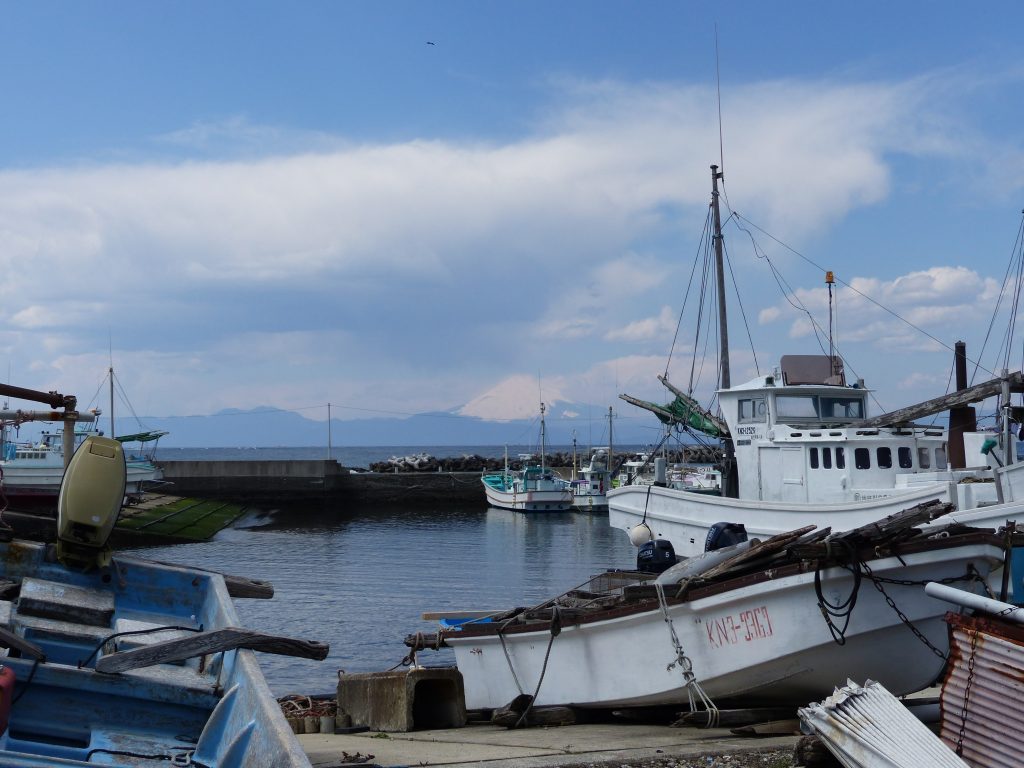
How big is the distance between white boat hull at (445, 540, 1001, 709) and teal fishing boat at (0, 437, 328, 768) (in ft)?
13.1

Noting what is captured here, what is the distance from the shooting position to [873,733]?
7168 millimetres

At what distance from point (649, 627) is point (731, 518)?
11.6m

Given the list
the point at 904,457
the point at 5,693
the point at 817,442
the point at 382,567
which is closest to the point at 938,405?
the point at 904,457

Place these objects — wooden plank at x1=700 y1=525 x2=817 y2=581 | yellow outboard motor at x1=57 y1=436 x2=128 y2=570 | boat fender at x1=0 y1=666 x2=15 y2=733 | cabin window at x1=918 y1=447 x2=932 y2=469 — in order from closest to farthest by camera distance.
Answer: boat fender at x1=0 y1=666 x2=15 y2=733 < yellow outboard motor at x1=57 y1=436 x2=128 y2=570 < wooden plank at x1=700 y1=525 x2=817 y2=581 < cabin window at x1=918 y1=447 x2=932 y2=469

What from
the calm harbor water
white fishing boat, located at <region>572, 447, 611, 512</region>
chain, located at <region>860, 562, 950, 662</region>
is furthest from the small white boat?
chain, located at <region>860, 562, 950, 662</region>

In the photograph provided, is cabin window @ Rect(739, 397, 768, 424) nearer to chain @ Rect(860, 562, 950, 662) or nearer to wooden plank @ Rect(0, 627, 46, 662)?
chain @ Rect(860, 562, 950, 662)

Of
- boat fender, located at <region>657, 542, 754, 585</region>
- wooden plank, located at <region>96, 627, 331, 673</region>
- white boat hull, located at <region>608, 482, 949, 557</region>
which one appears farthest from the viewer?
white boat hull, located at <region>608, 482, 949, 557</region>

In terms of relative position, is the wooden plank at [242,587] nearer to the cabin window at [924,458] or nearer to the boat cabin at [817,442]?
the boat cabin at [817,442]

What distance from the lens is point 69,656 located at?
830 cm

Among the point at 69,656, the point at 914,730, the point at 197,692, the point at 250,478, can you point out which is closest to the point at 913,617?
the point at 914,730

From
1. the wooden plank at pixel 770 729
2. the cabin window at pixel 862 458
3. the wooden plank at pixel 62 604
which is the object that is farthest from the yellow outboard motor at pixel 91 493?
the cabin window at pixel 862 458

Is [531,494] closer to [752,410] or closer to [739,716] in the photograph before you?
[752,410]

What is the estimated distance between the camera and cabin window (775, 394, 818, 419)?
2228 centimetres

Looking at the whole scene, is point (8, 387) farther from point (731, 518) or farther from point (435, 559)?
point (435, 559)
